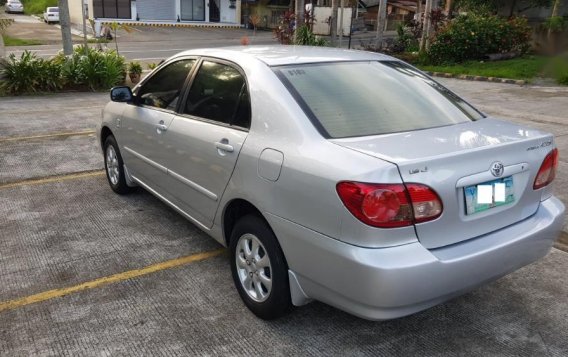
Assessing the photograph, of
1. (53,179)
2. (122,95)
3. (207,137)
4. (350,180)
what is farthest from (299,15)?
(350,180)

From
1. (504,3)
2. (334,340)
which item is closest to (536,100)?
(334,340)

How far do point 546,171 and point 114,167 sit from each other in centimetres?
399

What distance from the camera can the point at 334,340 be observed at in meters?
2.93

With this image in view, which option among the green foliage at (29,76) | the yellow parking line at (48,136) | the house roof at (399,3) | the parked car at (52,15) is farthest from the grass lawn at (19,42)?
the house roof at (399,3)

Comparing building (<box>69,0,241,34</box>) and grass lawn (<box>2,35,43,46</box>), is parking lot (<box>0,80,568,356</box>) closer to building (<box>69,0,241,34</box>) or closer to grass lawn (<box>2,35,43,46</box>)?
grass lawn (<box>2,35,43,46</box>)

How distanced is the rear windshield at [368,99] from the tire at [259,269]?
704 mm

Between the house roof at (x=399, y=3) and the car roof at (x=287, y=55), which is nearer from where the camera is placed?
the car roof at (x=287, y=55)

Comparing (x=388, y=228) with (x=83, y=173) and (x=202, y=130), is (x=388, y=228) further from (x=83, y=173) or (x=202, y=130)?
(x=83, y=173)

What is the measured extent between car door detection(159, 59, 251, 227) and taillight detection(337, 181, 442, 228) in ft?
3.21

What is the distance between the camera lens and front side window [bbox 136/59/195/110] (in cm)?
406

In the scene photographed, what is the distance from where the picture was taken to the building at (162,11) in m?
38.0

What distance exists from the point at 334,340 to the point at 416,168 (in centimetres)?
115

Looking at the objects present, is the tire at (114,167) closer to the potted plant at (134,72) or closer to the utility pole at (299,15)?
the potted plant at (134,72)

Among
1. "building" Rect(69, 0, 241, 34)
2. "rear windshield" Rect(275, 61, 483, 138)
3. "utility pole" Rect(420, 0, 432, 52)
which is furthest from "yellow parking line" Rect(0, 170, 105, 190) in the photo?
"building" Rect(69, 0, 241, 34)
